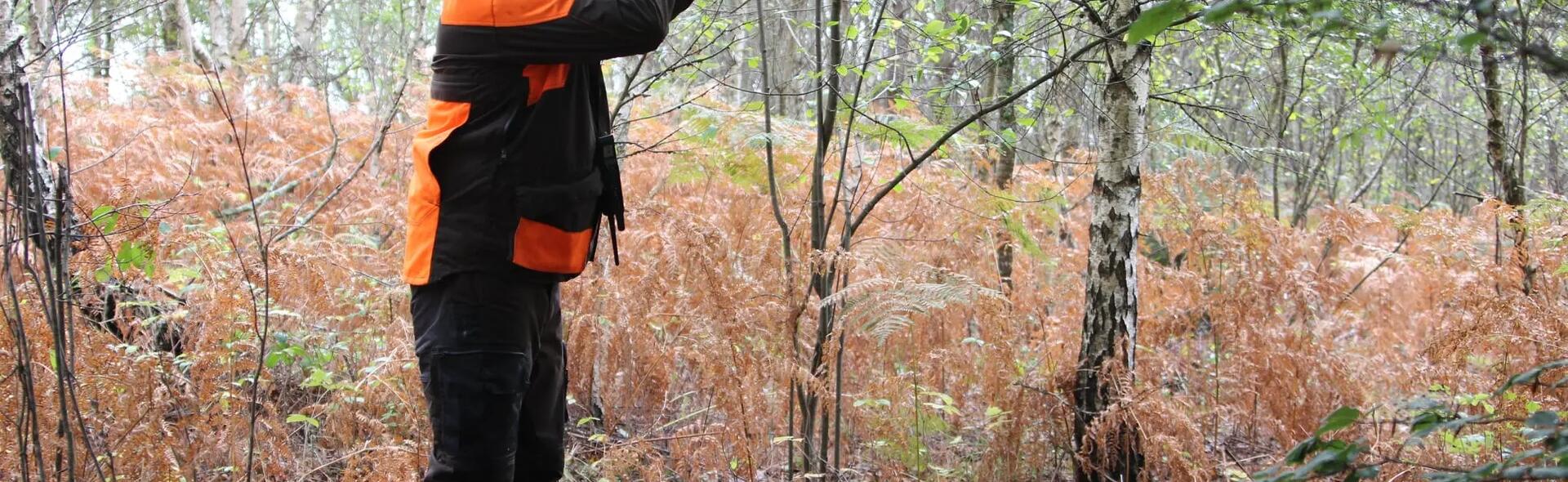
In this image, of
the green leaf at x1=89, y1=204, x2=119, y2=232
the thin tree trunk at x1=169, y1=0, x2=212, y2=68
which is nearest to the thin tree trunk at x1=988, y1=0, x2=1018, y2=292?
the green leaf at x1=89, y1=204, x2=119, y2=232

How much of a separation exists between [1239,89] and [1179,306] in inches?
271

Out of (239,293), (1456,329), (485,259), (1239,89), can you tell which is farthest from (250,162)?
(1239,89)

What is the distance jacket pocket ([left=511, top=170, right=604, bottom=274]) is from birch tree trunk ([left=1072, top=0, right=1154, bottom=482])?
2.08 meters

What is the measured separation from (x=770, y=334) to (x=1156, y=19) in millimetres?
2451

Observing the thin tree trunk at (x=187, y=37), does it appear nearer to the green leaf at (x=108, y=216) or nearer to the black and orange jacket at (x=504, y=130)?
the green leaf at (x=108, y=216)

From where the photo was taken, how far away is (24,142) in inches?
82.7

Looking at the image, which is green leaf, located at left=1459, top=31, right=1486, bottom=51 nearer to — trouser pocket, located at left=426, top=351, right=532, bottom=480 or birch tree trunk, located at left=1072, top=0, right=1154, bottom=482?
trouser pocket, located at left=426, top=351, right=532, bottom=480

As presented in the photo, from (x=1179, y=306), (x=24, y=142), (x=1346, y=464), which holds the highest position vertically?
(x=24, y=142)

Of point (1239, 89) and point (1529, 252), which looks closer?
point (1529, 252)

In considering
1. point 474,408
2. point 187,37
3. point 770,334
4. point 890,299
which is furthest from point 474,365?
point 187,37

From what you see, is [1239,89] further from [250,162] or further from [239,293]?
[239,293]

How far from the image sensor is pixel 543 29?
2297 millimetres

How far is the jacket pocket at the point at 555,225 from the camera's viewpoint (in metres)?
2.38

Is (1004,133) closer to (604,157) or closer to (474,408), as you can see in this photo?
(604,157)
